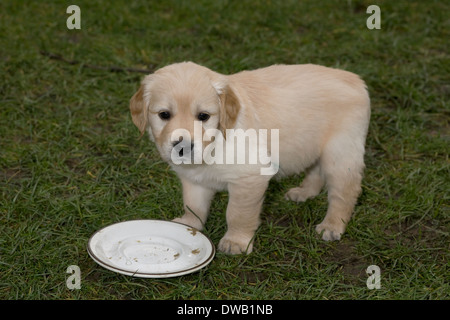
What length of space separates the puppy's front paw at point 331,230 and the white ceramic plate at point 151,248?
908 mm

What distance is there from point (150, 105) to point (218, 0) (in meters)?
5.38

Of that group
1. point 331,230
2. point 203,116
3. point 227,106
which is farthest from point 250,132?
point 331,230

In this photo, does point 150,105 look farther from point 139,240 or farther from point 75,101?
point 75,101

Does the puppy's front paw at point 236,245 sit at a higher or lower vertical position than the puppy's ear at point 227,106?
lower

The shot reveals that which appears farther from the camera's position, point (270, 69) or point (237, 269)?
point (270, 69)

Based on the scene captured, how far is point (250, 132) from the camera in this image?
4.02 metres

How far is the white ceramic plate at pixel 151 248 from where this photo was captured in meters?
3.81

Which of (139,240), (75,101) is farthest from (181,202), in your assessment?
(75,101)

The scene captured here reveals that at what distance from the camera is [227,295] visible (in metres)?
3.81

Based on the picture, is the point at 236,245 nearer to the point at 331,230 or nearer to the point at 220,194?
the point at 331,230

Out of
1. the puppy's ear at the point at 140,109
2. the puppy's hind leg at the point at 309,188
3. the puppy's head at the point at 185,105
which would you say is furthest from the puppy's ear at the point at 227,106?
the puppy's hind leg at the point at 309,188

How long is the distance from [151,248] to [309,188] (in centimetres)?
153

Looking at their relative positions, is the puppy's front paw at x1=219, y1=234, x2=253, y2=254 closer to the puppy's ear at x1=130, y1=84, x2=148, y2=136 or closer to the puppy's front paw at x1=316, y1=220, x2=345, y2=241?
the puppy's front paw at x1=316, y1=220, x2=345, y2=241

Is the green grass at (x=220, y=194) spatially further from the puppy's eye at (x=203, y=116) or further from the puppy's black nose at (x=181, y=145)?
the puppy's eye at (x=203, y=116)
